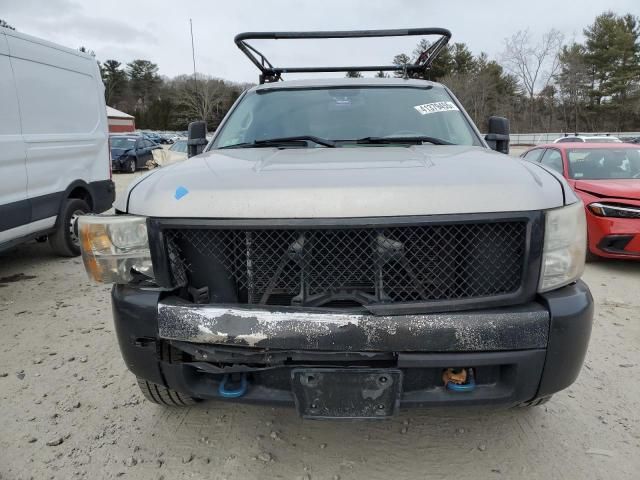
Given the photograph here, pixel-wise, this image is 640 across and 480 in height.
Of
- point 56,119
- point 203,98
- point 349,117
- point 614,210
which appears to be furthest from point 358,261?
point 203,98

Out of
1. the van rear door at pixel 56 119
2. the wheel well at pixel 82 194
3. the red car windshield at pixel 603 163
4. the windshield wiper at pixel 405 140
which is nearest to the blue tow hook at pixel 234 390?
the windshield wiper at pixel 405 140

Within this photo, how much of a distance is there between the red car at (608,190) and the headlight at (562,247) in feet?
12.5

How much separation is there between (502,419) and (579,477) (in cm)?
48

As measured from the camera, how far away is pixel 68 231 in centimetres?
565

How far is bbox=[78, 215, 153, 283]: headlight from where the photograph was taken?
1.85 m

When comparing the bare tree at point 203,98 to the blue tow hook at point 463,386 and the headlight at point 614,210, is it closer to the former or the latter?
the headlight at point 614,210

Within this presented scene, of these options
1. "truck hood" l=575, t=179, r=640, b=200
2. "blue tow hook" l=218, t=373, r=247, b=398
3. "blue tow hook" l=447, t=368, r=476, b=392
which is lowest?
"blue tow hook" l=218, t=373, r=247, b=398

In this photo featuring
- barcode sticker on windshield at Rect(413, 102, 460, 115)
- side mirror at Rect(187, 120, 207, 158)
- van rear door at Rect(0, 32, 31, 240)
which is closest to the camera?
barcode sticker on windshield at Rect(413, 102, 460, 115)

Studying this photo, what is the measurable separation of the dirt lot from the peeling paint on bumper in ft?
2.54

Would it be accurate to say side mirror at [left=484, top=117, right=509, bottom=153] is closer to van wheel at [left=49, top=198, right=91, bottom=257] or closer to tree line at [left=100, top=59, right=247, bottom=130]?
van wheel at [left=49, top=198, right=91, bottom=257]

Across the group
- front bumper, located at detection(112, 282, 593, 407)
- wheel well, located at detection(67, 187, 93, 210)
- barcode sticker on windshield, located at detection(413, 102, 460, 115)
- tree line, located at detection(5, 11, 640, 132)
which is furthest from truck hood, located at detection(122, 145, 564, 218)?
tree line, located at detection(5, 11, 640, 132)

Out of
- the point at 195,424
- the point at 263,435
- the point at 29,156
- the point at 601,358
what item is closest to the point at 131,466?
the point at 195,424

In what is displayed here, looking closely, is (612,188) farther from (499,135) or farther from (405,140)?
(405,140)

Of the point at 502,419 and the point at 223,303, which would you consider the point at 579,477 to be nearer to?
the point at 502,419
